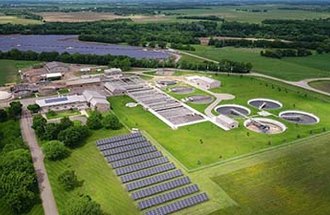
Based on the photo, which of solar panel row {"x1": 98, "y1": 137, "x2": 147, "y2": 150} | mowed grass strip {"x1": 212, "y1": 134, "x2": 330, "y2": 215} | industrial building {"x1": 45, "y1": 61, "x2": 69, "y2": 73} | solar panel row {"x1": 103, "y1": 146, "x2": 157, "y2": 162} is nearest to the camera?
mowed grass strip {"x1": 212, "y1": 134, "x2": 330, "y2": 215}

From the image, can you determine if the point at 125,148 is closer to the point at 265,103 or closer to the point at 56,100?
the point at 56,100

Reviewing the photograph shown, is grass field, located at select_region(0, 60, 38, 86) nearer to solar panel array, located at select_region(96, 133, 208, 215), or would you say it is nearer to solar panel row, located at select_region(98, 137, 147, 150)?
solar panel row, located at select_region(98, 137, 147, 150)

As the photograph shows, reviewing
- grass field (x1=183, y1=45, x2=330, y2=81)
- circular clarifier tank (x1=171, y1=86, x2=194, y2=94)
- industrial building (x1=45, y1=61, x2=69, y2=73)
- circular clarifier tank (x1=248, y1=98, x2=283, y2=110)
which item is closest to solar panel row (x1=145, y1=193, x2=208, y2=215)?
circular clarifier tank (x1=248, y1=98, x2=283, y2=110)

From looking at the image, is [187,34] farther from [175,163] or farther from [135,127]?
[175,163]

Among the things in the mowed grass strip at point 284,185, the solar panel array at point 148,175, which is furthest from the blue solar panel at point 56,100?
the mowed grass strip at point 284,185

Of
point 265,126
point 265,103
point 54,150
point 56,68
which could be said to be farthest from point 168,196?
point 56,68

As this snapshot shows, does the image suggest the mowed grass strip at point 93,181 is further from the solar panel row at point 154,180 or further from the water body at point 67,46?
the water body at point 67,46

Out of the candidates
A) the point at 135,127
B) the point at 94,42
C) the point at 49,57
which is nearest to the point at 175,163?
the point at 135,127
